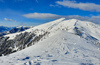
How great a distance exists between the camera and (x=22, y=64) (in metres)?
9.02

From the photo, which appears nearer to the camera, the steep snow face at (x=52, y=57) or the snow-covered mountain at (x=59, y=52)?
the steep snow face at (x=52, y=57)

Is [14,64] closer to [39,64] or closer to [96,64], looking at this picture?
[39,64]

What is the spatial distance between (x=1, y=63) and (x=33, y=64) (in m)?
4.07

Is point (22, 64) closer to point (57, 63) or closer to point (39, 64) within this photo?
point (39, 64)

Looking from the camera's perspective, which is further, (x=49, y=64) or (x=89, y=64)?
(x=89, y=64)

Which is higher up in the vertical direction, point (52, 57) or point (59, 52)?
point (59, 52)

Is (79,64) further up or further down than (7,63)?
further down

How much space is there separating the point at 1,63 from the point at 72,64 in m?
8.86

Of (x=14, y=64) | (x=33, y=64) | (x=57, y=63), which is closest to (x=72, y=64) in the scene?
(x=57, y=63)

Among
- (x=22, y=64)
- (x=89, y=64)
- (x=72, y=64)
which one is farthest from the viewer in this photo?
(x=89, y=64)

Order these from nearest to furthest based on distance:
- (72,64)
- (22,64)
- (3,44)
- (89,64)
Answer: (22,64), (72,64), (89,64), (3,44)

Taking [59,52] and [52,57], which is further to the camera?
[59,52]

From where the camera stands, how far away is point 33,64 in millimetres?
9086

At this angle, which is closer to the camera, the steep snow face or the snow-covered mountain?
the steep snow face
